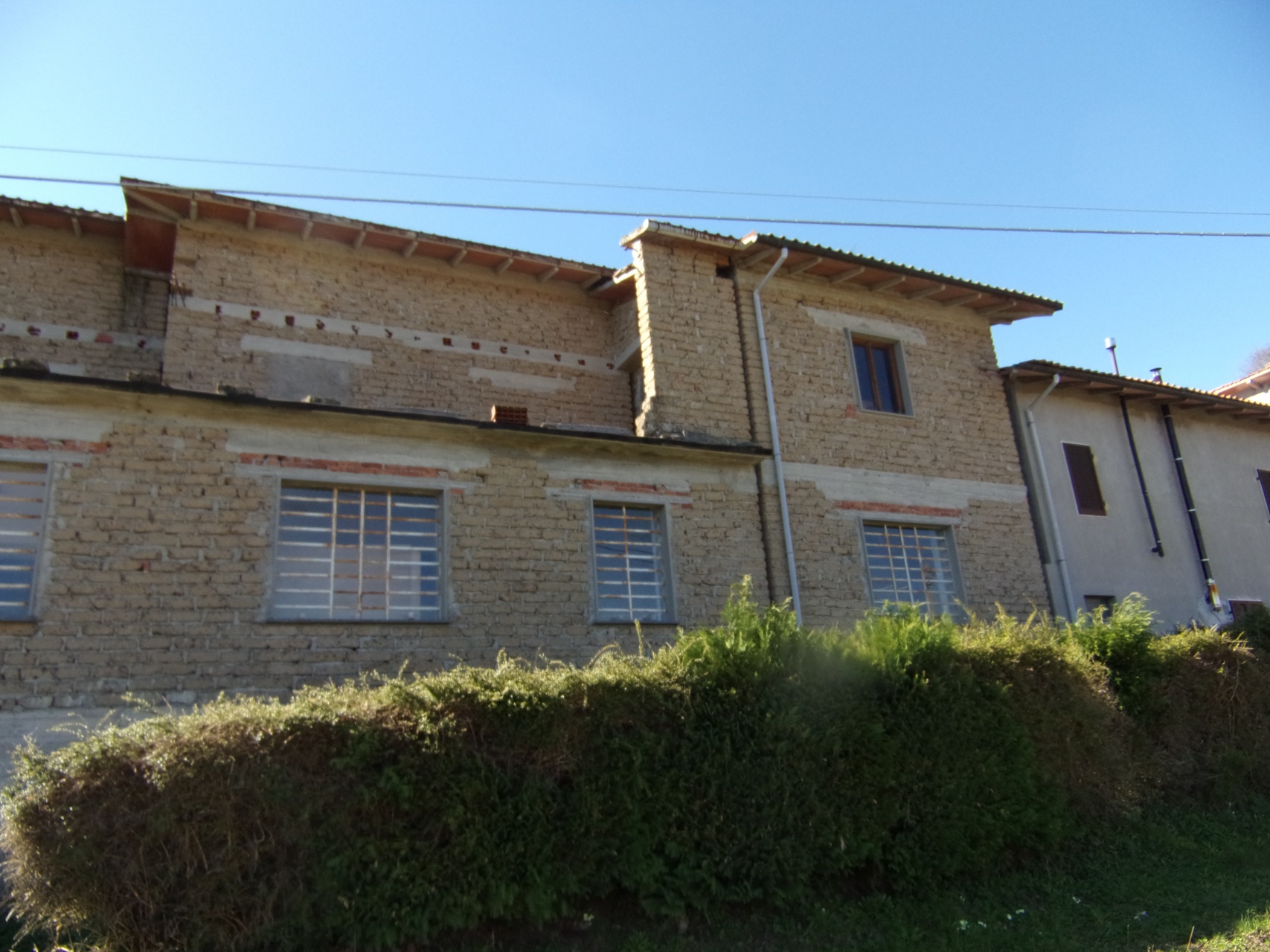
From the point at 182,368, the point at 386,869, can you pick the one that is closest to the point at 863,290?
the point at 182,368

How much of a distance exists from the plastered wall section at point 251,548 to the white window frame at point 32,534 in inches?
2.5

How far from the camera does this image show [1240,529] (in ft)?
55.2

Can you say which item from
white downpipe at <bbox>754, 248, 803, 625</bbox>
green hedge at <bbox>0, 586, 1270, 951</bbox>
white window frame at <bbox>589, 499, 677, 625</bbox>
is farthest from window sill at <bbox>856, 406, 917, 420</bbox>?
green hedge at <bbox>0, 586, 1270, 951</bbox>

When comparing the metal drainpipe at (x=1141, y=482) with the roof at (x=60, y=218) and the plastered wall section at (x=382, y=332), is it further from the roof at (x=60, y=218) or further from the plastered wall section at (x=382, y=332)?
the roof at (x=60, y=218)

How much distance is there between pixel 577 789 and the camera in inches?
259

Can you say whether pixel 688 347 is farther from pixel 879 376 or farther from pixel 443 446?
pixel 443 446

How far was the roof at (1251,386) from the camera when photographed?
25.5 m

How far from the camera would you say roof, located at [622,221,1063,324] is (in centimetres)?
1339

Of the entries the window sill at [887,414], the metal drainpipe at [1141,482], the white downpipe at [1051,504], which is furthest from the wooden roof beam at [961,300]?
the metal drainpipe at [1141,482]

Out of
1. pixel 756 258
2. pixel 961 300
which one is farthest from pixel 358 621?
pixel 961 300

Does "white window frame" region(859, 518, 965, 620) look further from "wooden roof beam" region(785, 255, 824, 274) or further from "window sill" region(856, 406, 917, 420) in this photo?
"wooden roof beam" region(785, 255, 824, 274)

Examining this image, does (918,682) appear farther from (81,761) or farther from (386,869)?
(81,761)

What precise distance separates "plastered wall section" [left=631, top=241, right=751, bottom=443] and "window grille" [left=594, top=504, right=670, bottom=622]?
1.26 metres

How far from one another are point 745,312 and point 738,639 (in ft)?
23.1
